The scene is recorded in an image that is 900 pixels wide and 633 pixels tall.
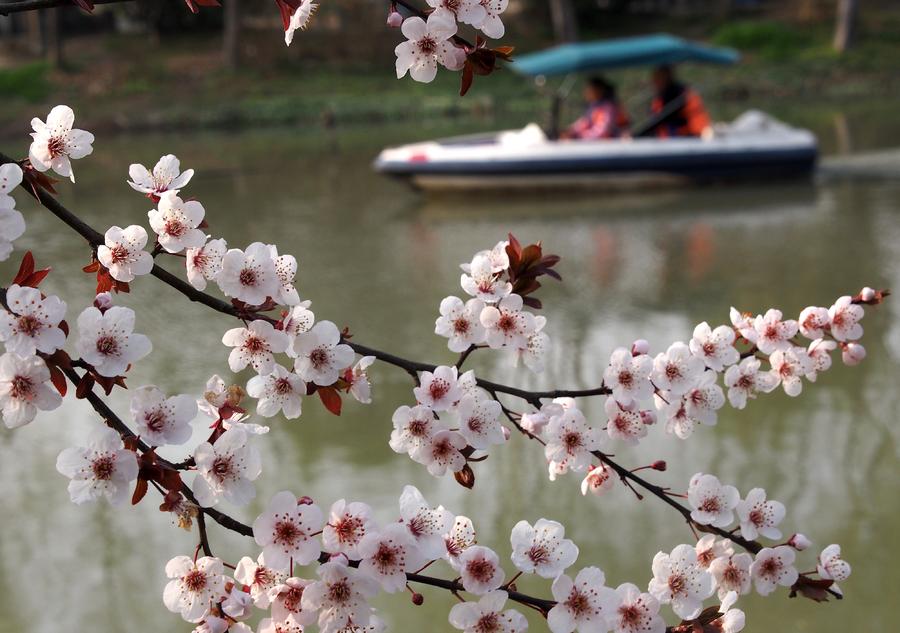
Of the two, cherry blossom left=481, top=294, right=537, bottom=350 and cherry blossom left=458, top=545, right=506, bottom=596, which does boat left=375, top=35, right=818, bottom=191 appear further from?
cherry blossom left=458, top=545, right=506, bottom=596

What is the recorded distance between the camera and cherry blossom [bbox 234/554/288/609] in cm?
96

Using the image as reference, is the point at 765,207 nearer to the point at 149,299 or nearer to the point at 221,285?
the point at 149,299

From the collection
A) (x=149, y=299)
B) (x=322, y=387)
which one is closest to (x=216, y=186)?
(x=149, y=299)

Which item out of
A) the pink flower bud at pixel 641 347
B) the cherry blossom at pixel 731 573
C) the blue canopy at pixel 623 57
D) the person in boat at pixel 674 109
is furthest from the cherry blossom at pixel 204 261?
the person in boat at pixel 674 109

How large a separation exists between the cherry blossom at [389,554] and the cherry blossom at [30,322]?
30 centimetres

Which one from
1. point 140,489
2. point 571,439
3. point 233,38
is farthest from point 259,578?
point 233,38

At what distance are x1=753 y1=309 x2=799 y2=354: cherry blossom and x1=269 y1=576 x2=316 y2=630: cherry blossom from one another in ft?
2.20

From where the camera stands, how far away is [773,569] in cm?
111

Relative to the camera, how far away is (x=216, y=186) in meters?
9.70

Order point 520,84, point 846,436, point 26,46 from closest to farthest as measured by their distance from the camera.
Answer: point 846,436 < point 520,84 < point 26,46

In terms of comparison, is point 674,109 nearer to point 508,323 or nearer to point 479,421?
point 508,323

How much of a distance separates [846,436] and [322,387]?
8.88 feet

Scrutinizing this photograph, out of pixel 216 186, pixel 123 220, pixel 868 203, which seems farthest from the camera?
pixel 216 186

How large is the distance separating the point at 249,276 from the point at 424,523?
11.2 inches
